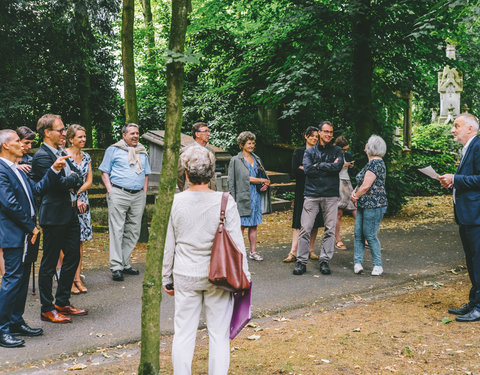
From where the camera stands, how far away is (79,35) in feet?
51.9

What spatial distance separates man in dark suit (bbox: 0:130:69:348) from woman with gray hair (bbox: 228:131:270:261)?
143 inches

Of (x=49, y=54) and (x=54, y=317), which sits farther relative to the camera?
(x=49, y=54)

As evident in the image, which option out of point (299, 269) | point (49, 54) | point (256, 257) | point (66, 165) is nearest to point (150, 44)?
point (49, 54)

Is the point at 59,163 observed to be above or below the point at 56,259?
above

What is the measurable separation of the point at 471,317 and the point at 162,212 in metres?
3.73

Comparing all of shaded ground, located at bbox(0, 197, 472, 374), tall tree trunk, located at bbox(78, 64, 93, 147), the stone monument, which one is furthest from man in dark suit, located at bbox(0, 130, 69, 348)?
the stone monument

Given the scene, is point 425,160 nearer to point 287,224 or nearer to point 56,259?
point 287,224

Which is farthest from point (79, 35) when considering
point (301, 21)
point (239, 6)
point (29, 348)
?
point (29, 348)

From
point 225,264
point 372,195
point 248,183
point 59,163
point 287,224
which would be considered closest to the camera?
point 225,264

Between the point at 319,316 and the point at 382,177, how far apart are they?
2.54 metres

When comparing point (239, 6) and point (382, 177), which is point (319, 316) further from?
point (239, 6)

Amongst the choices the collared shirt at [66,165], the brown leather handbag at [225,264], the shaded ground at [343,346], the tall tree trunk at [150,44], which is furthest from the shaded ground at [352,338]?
the tall tree trunk at [150,44]

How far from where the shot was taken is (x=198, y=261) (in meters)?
3.51

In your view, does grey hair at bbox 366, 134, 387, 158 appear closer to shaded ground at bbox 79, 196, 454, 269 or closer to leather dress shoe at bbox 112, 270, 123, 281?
shaded ground at bbox 79, 196, 454, 269
